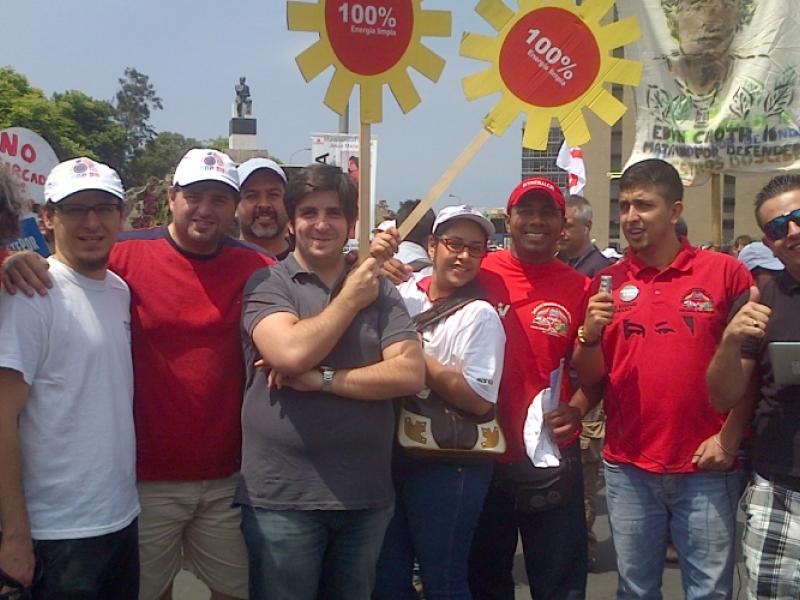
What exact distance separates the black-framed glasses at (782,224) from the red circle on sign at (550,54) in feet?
2.98

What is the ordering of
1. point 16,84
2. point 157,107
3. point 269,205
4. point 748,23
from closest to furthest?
point 269,205 < point 748,23 < point 16,84 < point 157,107

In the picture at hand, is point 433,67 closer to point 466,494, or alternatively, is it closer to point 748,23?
point 466,494

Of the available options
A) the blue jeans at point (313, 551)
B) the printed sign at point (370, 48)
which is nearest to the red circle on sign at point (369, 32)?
the printed sign at point (370, 48)

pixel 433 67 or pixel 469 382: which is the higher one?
pixel 433 67

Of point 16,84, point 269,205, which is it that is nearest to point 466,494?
point 269,205

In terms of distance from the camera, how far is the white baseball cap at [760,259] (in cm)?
301

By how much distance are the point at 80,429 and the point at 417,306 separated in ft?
4.33

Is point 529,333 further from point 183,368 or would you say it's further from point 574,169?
point 574,169

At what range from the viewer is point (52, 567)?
2.33 m

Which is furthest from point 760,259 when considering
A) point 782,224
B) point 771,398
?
point 771,398

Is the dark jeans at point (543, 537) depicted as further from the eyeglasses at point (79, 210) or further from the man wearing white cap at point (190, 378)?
the eyeglasses at point (79, 210)

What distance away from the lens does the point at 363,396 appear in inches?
96.5

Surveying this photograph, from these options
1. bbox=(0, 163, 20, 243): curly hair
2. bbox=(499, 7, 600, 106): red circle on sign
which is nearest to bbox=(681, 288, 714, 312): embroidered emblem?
bbox=(499, 7, 600, 106): red circle on sign

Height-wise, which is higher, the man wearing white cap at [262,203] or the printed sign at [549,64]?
the printed sign at [549,64]
